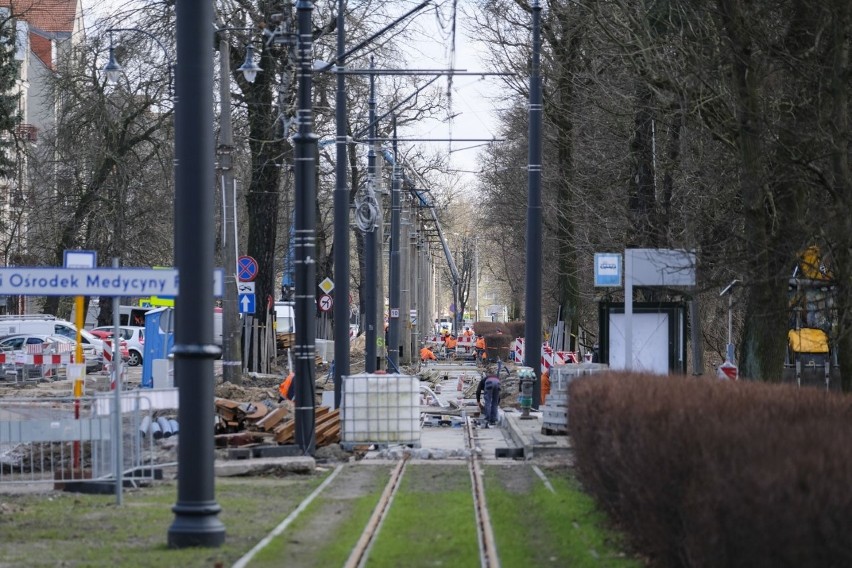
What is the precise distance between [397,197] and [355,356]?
22909mm

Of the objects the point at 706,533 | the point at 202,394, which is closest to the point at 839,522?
the point at 706,533

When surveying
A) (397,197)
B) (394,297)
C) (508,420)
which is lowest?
(508,420)

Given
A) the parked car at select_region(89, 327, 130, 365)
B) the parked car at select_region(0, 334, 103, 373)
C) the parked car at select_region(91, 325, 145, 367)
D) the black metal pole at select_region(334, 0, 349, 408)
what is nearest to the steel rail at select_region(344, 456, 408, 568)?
the black metal pole at select_region(334, 0, 349, 408)

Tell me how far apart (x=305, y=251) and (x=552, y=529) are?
8.07m

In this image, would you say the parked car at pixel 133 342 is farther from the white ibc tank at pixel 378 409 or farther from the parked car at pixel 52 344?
the white ibc tank at pixel 378 409

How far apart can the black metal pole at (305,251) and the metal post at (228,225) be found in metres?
9.92

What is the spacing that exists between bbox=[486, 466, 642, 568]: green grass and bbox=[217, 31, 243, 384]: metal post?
14841mm

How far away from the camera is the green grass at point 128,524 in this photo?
10.9 metres

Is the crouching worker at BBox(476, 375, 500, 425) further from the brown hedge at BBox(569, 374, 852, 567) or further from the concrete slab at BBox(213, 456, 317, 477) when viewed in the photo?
the brown hedge at BBox(569, 374, 852, 567)

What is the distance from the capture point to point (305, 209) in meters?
19.8

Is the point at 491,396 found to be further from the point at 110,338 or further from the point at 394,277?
the point at 110,338

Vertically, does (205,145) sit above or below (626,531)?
above

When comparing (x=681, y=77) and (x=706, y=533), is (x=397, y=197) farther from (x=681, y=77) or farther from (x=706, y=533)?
(x=706, y=533)

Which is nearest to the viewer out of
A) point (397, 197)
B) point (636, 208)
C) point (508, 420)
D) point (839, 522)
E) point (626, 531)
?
point (839, 522)
